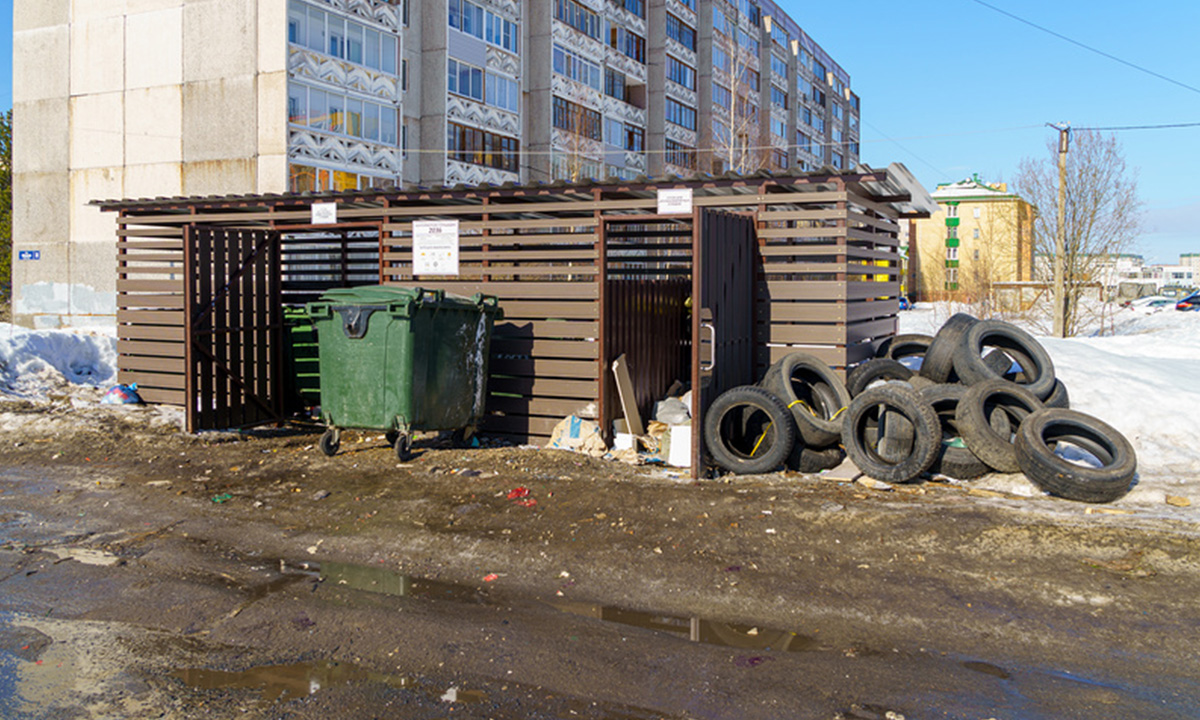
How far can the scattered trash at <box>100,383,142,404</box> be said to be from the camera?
490 inches

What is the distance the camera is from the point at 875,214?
11.1 m

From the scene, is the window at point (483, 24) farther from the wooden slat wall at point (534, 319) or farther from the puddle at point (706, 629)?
the puddle at point (706, 629)

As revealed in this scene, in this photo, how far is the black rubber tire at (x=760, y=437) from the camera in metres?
8.09

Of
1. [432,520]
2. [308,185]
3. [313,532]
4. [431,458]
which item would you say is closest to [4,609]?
[313,532]

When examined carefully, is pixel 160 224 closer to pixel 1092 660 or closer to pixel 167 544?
pixel 167 544

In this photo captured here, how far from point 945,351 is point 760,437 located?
7.07ft

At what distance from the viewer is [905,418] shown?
312 inches

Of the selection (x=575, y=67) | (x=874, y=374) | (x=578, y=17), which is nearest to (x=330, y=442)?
(x=874, y=374)

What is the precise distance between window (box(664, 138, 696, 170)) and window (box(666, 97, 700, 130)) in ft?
4.20

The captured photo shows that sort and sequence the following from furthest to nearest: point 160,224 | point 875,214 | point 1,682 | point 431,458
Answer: point 160,224, point 875,214, point 431,458, point 1,682

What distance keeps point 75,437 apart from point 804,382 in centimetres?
819

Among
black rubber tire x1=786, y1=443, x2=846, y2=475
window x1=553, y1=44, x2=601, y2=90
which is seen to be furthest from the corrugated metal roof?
window x1=553, y1=44, x2=601, y2=90

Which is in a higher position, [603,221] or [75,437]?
[603,221]

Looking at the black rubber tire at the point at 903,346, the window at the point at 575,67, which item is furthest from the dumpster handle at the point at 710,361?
the window at the point at 575,67
